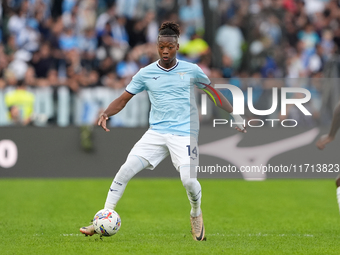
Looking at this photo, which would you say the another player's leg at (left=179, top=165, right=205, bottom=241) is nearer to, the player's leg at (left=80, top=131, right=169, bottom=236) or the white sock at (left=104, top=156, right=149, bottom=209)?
the player's leg at (left=80, top=131, right=169, bottom=236)

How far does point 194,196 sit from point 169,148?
0.63m

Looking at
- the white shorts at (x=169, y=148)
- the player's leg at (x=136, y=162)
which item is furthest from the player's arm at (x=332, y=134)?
the player's leg at (x=136, y=162)

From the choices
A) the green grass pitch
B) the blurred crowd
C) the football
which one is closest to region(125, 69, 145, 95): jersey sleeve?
the football

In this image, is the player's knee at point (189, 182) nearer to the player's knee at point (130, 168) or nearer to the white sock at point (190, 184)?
the white sock at point (190, 184)

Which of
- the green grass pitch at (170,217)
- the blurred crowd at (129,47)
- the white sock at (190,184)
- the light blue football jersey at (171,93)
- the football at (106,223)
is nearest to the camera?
the green grass pitch at (170,217)

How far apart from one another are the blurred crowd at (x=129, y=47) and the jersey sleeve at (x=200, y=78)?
710 centimetres

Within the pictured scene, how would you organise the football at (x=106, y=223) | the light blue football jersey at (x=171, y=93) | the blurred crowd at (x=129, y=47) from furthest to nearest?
the blurred crowd at (x=129, y=47)
the light blue football jersey at (x=171, y=93)
the football at (x=106, y=223)

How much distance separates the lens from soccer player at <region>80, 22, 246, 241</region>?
751 cm

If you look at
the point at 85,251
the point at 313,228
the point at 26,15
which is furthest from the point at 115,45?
the point at 85,251

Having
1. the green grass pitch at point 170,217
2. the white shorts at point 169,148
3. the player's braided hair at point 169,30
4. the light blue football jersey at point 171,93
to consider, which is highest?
the player's braided hair at point 169,30

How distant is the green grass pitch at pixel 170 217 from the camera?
7.21 meters

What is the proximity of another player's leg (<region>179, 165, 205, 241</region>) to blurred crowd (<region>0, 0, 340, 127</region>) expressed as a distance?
7.47m

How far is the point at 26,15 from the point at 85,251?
496 inches

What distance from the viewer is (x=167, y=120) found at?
763 centimetres
